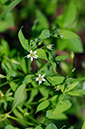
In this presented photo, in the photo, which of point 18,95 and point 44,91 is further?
point 44,91

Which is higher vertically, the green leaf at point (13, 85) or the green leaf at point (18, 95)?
the green leaf at point (13, 85)

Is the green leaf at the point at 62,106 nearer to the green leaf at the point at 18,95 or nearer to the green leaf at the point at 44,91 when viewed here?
the green leaf at the point at 44,91

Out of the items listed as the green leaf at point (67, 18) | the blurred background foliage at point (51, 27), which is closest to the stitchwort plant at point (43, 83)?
the blurred background foliage at point (51, 27)

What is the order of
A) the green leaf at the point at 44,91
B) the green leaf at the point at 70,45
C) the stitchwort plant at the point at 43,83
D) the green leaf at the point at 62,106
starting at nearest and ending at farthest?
the stitchwort plant at the point at 43,83, the green leaf at the point at 62,106, the green leaf at the point at 44,91, the green leaf at the point at 70,45

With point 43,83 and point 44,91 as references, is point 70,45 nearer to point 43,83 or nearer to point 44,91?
point 44,91

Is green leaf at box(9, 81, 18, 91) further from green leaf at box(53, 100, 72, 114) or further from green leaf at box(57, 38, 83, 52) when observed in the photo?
green leaf at box(57, 38, 83, 52)

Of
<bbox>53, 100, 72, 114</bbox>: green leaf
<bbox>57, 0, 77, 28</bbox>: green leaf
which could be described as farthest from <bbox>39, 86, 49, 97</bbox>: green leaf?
<bbox>57, 0, 77, 28</bbox>: green leaf

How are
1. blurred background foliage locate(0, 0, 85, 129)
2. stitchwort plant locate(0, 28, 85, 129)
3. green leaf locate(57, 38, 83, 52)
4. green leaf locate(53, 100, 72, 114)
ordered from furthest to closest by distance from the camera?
green leaf locate(57, 38, 83, 52) < blurred background foliage locate(0, 0, 85, 129) < green leaf locate(53, 100, 72, 114) < stitchwort plant locate(0, 28, 85, 129)

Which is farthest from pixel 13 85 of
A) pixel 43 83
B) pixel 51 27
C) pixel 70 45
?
pixel 51 27

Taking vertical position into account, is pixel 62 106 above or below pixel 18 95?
below
